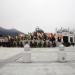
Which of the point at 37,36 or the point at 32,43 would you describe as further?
the point at 37,36

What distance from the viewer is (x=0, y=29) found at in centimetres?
15212

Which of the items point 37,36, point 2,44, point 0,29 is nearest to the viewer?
point 2,44

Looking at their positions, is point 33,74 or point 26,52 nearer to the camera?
point 33,74

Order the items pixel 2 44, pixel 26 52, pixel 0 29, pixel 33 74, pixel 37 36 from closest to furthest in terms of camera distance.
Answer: pixel 33 74 → pixel 26 52 → pixel 2 44 → pixel 37 36 → pixel 0 29

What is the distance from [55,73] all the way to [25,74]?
1484mm

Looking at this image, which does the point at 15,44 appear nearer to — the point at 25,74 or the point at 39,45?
the point at 39,45

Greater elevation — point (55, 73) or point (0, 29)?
point (0, 29)

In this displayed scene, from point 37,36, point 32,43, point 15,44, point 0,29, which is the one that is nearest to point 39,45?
point 32,43

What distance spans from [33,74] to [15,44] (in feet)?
202

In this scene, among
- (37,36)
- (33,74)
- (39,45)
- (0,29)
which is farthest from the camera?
(0,29)

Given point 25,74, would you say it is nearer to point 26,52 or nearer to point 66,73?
point 66,73

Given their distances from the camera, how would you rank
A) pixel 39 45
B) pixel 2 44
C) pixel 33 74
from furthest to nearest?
pixel 2 44 → pixel 39 45 → pixel 33 74

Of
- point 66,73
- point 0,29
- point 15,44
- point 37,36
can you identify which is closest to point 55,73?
point 66,73

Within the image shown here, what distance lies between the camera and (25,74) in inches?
551
